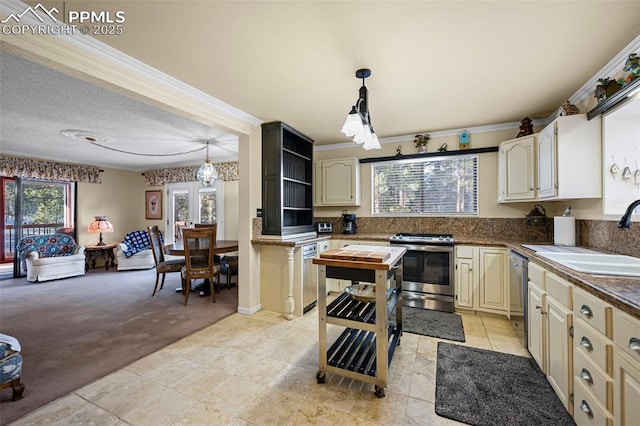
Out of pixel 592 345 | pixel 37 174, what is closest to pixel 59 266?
pixel 37 174

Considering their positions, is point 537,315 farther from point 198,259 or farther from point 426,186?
point 198,259

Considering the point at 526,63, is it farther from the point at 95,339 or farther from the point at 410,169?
the point at 95,339

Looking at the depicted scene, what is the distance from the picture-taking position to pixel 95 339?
2.63m

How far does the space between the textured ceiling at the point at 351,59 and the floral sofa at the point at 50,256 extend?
8.64ft

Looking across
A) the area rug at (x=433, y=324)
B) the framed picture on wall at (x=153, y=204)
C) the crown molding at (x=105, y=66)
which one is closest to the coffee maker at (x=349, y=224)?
the area rug at (x=433, y=324)

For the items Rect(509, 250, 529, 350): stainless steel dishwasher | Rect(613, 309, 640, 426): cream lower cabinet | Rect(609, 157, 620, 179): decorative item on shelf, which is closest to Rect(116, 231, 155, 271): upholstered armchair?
Rect(509, 250, 529, 350): stainless steel dishwasher

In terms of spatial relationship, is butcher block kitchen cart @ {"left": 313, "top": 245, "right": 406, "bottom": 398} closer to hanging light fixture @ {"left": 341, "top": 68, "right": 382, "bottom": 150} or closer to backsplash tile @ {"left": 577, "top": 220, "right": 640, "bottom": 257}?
hanging light fixture @ {"left": 341, "top": 68, "right": 382, "bottom": 150}

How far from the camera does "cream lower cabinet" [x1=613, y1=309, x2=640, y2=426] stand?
1000 millimetres

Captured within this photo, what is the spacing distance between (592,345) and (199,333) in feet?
9.92

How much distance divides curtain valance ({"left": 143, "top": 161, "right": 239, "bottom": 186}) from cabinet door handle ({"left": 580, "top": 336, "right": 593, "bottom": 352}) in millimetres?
5598

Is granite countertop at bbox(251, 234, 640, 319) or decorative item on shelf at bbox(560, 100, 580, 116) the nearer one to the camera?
granite countertop at bbox(251, 234, 640, 319)

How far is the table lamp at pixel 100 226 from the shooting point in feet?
19.2

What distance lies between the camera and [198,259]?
12.9ft

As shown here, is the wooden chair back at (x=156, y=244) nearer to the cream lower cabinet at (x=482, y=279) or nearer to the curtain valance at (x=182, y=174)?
the curtain valance at (x=182, y=174)
